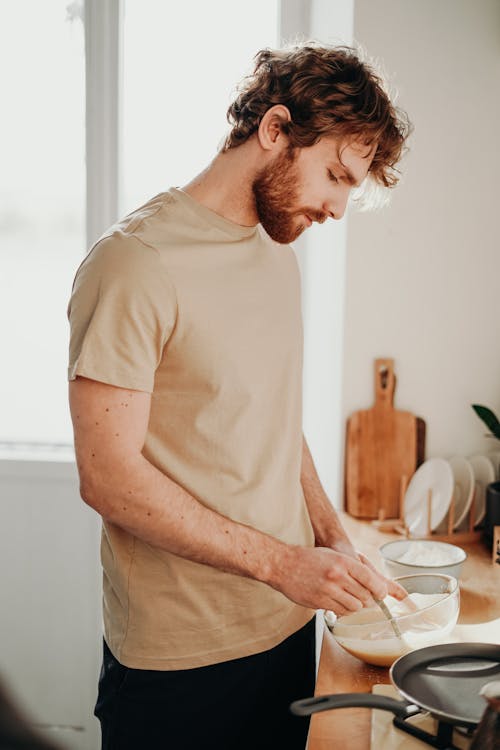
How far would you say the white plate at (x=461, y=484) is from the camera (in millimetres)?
1864

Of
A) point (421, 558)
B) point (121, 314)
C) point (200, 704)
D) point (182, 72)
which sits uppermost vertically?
point (182, 72)

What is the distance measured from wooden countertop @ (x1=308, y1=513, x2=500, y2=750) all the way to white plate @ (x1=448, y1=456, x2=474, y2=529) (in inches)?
3.5

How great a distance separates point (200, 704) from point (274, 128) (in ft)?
2.83

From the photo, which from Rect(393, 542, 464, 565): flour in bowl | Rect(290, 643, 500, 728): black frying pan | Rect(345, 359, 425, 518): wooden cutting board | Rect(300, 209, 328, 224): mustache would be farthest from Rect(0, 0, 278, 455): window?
Rect(290, 643, 500, 728): black frying pan

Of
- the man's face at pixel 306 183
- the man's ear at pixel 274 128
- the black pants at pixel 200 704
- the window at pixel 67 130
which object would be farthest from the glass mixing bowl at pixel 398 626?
the window at pixel 67 130

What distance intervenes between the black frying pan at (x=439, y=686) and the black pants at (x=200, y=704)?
0.29 metres

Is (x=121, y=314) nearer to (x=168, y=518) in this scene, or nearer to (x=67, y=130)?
(x=168, y=518)

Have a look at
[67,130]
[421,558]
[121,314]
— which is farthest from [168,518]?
[67,130]

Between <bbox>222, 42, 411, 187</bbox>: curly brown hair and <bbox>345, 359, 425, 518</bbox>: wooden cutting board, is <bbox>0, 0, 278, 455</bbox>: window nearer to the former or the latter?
<bbox>345, 359, 425, 518</bbox>: wooden cutting board

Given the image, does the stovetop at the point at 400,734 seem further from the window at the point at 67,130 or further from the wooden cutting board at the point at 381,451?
the window at the point at 67,130

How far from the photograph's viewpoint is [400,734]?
911 mm

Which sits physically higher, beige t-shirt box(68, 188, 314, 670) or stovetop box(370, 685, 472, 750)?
beige t-shirt box(68, 188, 314, 670)

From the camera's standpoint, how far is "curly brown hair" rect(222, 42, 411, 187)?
44.6 inches

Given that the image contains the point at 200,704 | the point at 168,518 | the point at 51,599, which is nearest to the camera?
the point at 168,518
